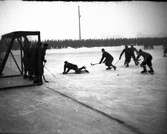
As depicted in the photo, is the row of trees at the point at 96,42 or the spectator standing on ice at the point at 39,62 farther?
the row of trees at the point at 96,42

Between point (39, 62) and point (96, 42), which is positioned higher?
point (96, 42)

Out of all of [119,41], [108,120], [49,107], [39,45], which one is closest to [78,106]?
[49,107]

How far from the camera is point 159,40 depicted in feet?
147

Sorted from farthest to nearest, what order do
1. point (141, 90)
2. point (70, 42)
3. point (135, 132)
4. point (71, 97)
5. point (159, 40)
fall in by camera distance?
1. point (159, 40)
2. point (70, 42)
3. point (141, 90)
4. point (71, 97)
5. point (135, 132)

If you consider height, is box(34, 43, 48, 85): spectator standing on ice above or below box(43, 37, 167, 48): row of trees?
below

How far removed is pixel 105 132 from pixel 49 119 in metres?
1.37

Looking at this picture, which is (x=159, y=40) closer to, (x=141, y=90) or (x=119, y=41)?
(x=119, y=41)

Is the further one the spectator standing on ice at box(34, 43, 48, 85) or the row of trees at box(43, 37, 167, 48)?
the row of trees at box(43, 37, 167, 48)

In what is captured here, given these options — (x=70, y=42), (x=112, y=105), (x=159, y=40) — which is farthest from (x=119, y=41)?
(x=112, y=105)

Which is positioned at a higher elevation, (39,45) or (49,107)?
(39,45)

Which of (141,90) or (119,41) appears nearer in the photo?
(141,90)

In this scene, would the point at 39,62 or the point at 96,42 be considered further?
the point at 96,42

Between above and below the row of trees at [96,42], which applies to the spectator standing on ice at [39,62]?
below

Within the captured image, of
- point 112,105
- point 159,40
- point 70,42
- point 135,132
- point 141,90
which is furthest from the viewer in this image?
point 159,40
